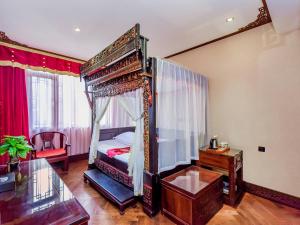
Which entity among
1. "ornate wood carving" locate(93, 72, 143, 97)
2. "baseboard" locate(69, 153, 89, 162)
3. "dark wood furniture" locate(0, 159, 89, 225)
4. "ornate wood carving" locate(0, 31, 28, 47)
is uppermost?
"ornate wood carving" locate(0, 31, 28, 47)

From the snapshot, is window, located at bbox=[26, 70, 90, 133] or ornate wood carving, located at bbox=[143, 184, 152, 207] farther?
window, located at bbox=[26, 70, 90, 133]

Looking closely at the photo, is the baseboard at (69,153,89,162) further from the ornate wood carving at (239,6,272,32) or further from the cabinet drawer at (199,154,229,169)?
the ornate wood carving at (239,6,272,32)

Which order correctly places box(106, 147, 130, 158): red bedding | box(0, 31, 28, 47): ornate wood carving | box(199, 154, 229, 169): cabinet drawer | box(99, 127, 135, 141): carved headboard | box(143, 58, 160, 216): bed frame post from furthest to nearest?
box(99, 127, 135, 141): carved headboard, box(0, 31, 28, 47): ornate wood carving, box(106, 147, 130, 158): red bedding, box(199, 154, 229, 169): cabinet drawer, box(143, 58, 160, 216): bed frame post

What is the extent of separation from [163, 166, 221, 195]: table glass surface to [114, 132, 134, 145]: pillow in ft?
4.87

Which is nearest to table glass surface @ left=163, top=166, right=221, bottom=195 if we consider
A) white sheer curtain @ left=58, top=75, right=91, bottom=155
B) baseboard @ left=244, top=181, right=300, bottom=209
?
baseboard @ left=244, top=181, right=300, bottom=209

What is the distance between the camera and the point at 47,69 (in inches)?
152

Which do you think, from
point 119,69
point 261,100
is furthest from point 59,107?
point 261,100

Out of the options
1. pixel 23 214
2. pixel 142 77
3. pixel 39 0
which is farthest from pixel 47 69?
pixel 23 214

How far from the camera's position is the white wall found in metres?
2.40

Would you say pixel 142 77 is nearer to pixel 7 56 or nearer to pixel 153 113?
pixel 153 113

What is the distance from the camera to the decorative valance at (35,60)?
330 centimetres

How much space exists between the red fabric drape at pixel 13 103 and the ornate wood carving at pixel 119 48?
69.9 inches

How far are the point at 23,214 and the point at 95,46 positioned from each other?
329cm

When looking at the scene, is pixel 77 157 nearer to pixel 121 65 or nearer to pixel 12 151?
pixel 12 151
